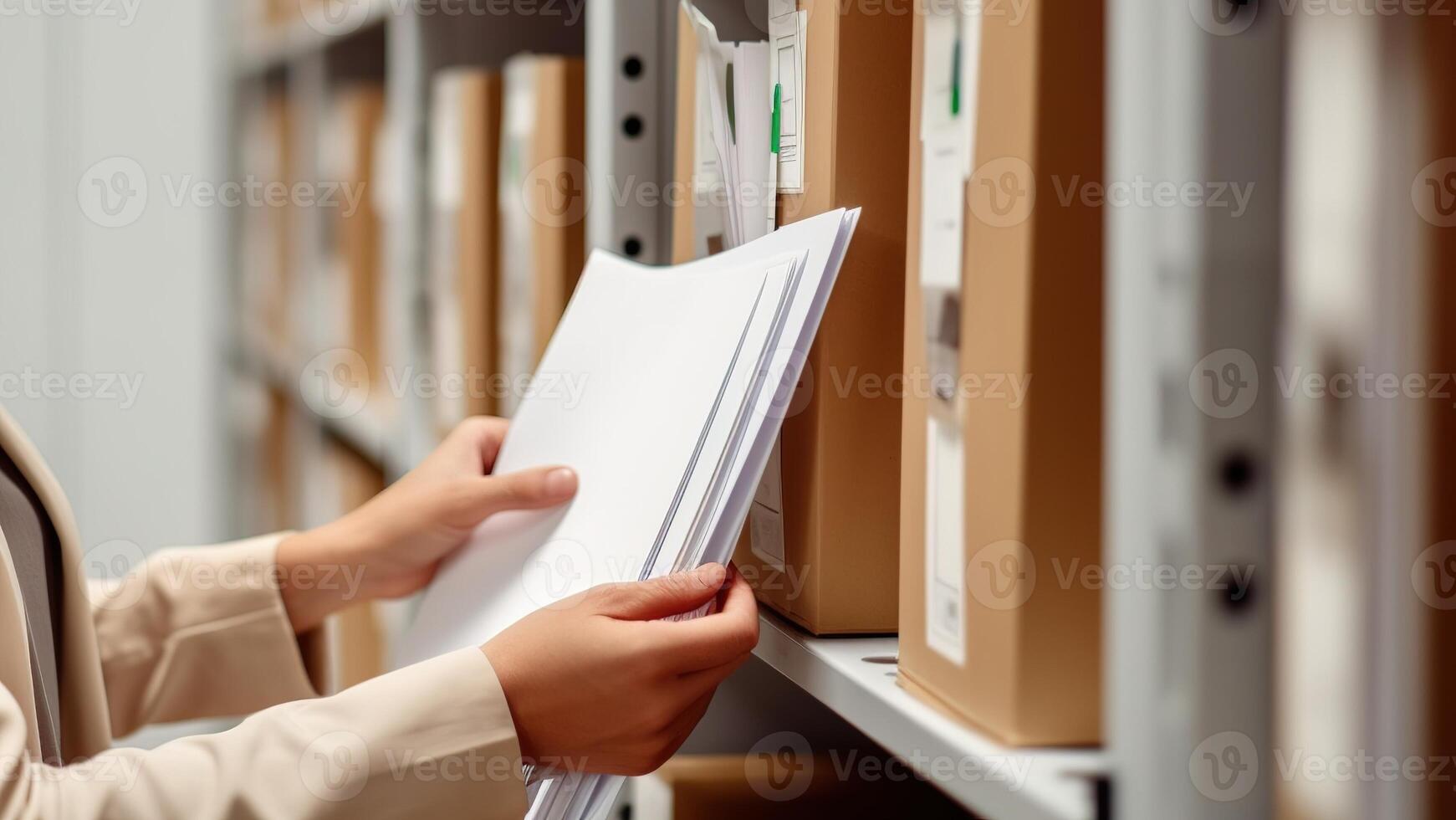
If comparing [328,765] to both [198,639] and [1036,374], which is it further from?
[198,639]

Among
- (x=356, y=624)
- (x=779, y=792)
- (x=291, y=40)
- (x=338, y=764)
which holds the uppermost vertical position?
(x=291, y=40)

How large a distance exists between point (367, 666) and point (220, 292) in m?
0.73

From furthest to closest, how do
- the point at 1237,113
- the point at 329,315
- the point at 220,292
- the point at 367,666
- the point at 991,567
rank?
the point at 220,292, the point at 329,315, the point at 367,666, the point at 991,567, the point at 1237,113

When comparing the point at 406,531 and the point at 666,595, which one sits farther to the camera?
the point at 406,531

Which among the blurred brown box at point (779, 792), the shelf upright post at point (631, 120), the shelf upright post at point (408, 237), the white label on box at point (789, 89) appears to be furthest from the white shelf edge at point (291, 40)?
the blurred brown box at point (779, 792)

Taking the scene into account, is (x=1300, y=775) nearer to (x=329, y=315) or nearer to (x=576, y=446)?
(x=576, y=446)

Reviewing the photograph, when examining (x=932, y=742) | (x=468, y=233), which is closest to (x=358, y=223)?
(x=468, y=233)

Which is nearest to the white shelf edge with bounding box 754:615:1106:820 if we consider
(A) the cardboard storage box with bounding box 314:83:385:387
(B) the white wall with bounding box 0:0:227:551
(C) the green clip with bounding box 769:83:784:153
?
(C) the green clip with bounding box 769:83:784:153

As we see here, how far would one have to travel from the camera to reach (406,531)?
2.51ft

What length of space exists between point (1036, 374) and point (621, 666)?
210 millimetres

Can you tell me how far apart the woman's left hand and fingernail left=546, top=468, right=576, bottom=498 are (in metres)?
0.02

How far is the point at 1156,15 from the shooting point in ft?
0.94

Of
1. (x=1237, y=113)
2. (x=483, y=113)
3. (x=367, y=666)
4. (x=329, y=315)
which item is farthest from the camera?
(x=329, y=315)

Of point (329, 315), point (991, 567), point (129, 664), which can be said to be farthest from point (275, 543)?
point (329, 315)
